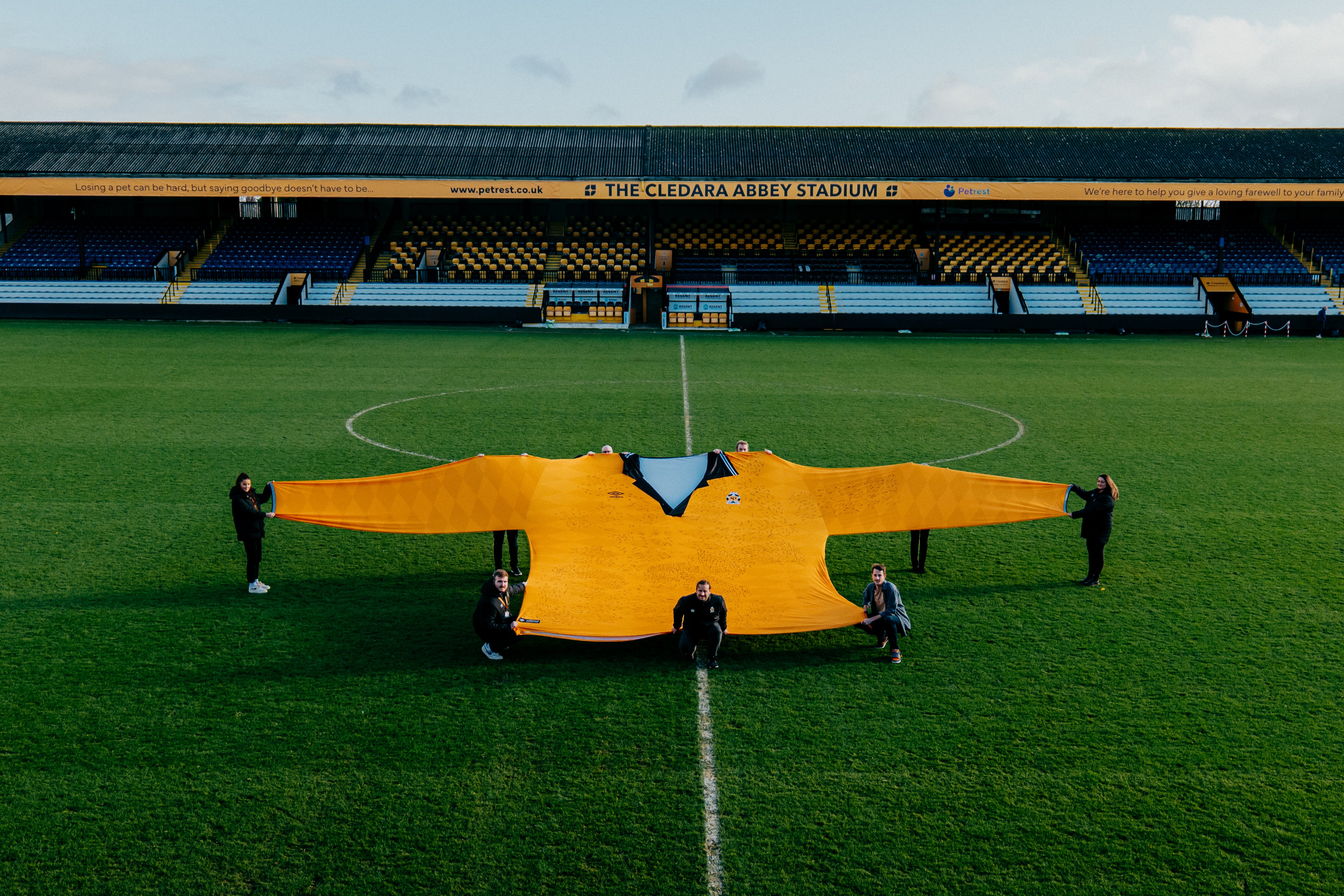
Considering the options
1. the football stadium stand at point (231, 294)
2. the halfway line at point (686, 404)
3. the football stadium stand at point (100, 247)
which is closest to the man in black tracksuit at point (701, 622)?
the halfway line at point (686, 404)

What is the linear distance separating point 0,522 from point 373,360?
63.0ft

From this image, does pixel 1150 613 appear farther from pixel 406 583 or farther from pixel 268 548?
pixel 268 548

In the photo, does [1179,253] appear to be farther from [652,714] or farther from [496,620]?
[652,714]

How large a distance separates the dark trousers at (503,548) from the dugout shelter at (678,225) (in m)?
34.5

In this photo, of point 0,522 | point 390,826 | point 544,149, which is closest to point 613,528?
point 390,826

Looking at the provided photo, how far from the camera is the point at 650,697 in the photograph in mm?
9711

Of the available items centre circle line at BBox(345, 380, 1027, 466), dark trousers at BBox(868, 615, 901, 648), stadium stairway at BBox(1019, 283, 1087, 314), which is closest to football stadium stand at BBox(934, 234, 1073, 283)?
stadium stairway at BBox(1019, 283, 1087, 314)

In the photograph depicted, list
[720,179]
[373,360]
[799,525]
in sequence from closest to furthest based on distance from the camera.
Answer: [799,525]
[373,360]
[720,179]

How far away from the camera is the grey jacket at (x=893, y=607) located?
10.7 metres

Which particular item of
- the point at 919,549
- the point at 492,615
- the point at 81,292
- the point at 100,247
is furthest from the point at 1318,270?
the point at 100,247

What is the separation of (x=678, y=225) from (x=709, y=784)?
50.9 meters

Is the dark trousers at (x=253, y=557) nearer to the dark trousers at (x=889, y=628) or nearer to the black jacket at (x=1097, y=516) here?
the dark trousers at (x=889, y=628)

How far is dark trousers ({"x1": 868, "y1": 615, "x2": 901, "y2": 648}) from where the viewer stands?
10.6 metres

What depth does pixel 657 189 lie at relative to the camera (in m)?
51.2
